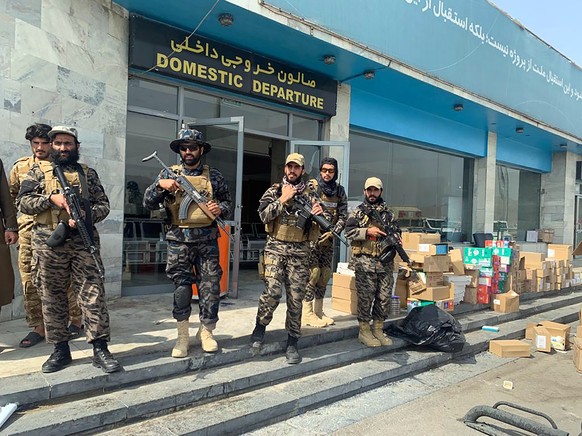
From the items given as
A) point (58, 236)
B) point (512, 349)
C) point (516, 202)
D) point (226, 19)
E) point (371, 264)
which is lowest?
point (512, 349)

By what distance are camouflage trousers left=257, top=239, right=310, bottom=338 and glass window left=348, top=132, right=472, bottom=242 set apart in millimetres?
5116

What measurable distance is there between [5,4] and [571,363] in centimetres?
724

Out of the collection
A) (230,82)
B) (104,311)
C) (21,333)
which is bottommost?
(21,333)

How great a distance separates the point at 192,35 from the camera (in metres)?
5.76

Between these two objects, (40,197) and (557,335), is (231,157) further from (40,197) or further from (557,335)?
(557,335)

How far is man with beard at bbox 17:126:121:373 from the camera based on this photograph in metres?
2.96

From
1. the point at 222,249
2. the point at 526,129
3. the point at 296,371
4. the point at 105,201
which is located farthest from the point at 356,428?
the point at 526,129

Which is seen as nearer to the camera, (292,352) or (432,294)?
(292,352)

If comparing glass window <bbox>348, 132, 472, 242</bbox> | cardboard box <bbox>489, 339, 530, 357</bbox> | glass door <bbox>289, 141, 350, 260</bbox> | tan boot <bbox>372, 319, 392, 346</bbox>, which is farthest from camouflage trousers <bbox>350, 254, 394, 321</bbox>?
glass window <bbox>348, 132, 472, 242</bbox>

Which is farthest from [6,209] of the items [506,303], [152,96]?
[506,303]

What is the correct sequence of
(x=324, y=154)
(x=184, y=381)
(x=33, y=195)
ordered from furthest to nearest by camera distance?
(x=324, y=154) → (x=184, y=381) → (x=33, y=195)

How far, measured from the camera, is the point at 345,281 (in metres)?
5.31

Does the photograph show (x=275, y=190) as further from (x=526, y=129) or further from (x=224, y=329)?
(x=526, y=129)

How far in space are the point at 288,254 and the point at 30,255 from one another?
7.31 feet
